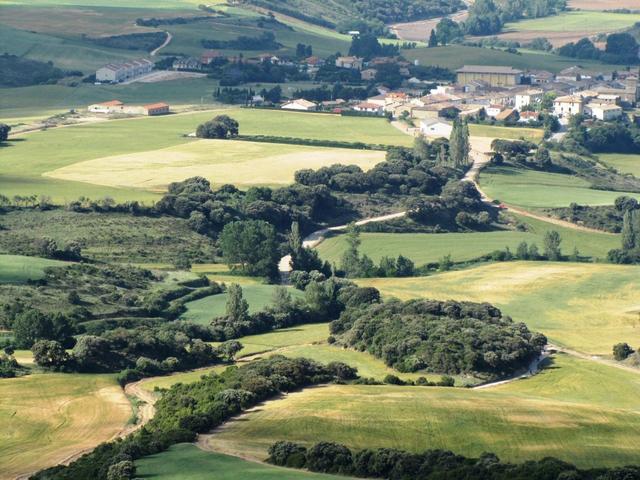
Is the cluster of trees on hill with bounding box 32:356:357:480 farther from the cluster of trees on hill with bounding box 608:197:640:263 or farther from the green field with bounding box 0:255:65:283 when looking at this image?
the cluster of trees on hill with bounding box 608:197:640:263

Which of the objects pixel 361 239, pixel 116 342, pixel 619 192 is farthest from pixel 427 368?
pixel 619 192

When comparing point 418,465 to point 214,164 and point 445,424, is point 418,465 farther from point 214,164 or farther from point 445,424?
point 214,164

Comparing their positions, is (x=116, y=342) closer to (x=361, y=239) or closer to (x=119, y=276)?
(x=119, y=276)

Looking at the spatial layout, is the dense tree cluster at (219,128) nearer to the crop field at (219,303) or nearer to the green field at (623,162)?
the green field at (623,162)

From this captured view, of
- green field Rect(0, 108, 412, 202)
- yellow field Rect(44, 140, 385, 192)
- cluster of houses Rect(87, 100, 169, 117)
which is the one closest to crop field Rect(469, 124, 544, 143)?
green field Rect(0, 108, 412, 202)

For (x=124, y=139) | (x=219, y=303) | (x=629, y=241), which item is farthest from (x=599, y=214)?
(x=124, y=139)

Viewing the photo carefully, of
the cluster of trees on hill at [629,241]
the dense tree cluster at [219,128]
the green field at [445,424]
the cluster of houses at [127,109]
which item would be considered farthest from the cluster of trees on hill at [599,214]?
the cluster of houses at [127,109]
